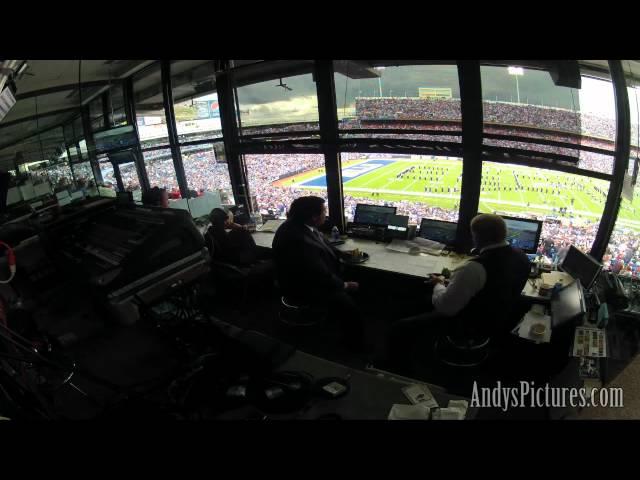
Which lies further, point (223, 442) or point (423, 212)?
point (423, 212)

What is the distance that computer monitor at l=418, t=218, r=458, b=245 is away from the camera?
3406 millimetres

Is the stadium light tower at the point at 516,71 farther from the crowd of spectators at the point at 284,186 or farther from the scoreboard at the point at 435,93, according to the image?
the crowd of spectators at the point at 284,186

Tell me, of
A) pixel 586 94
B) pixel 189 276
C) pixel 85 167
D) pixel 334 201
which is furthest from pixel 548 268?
pixel 85 167

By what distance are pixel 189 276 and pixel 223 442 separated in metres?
1.42

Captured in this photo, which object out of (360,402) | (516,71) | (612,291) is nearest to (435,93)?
(516,71)

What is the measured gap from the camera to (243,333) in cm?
250

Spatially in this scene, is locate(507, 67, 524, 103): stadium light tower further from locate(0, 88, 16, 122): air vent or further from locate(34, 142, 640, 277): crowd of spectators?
locate(0, 88, 16, 122): air vent

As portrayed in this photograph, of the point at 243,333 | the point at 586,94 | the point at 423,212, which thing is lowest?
the point at 243,333

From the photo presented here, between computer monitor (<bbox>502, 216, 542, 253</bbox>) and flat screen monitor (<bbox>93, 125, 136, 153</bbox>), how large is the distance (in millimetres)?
3652

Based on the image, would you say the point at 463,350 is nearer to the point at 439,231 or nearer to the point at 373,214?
the point at 439,231

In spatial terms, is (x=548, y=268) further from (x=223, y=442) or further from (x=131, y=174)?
(x=131, y=174)

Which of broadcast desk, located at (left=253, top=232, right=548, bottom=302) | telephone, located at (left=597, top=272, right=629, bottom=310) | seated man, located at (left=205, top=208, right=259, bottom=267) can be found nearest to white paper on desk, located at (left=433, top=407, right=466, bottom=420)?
broadcast desk, located at (left=253, top=232, right=548, bottom=302)

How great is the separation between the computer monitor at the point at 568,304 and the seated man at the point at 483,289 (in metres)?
0.26

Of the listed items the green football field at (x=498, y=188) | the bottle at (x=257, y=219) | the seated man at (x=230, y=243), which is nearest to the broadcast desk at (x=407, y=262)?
the green football field at (x=498, y=188)
